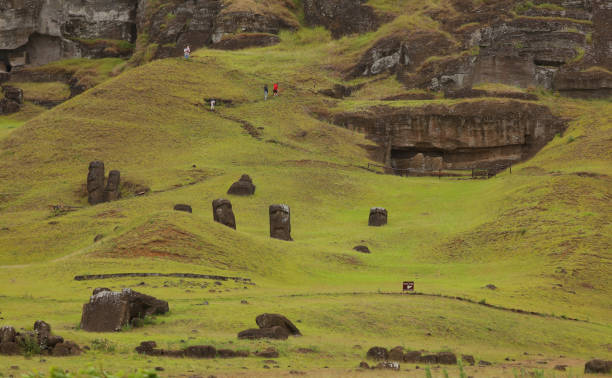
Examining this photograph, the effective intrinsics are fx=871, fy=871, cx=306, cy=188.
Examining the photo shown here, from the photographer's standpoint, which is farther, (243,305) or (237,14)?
(237,14)

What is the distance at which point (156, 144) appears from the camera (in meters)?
61.5

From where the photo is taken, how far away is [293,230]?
4428 centimetres

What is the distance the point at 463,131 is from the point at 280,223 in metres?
31.6

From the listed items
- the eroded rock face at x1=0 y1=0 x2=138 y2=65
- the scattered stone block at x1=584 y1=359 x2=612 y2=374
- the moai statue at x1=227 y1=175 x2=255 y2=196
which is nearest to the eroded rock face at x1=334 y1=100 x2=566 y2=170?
the moai statue at x1=227 y1=175 x2=255 y2=196

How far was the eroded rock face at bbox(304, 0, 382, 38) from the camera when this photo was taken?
9038 centimetres

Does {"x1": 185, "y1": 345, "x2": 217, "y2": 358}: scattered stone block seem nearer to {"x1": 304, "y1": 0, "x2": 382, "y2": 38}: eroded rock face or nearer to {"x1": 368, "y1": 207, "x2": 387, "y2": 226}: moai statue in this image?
{"x1": 368, "y1": 207, "x2": 387, "y2": 226}: moai statue

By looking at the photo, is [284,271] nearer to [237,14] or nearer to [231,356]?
[231,356]

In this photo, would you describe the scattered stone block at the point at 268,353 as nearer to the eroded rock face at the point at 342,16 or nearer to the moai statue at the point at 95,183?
the moai statue at the point at 95,183

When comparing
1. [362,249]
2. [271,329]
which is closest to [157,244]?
[362,249]

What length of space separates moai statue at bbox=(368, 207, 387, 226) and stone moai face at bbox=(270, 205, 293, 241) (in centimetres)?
714

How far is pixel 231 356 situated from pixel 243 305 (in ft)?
22.0

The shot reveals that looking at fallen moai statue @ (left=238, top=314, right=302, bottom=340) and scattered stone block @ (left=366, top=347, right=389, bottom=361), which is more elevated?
scattered stone block @ (left=366, top=347, right=389, bottom=361)

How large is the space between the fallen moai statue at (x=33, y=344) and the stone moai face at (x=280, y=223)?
24694 mm

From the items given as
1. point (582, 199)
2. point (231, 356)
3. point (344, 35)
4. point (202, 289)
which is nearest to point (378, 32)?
point (344, 35)
